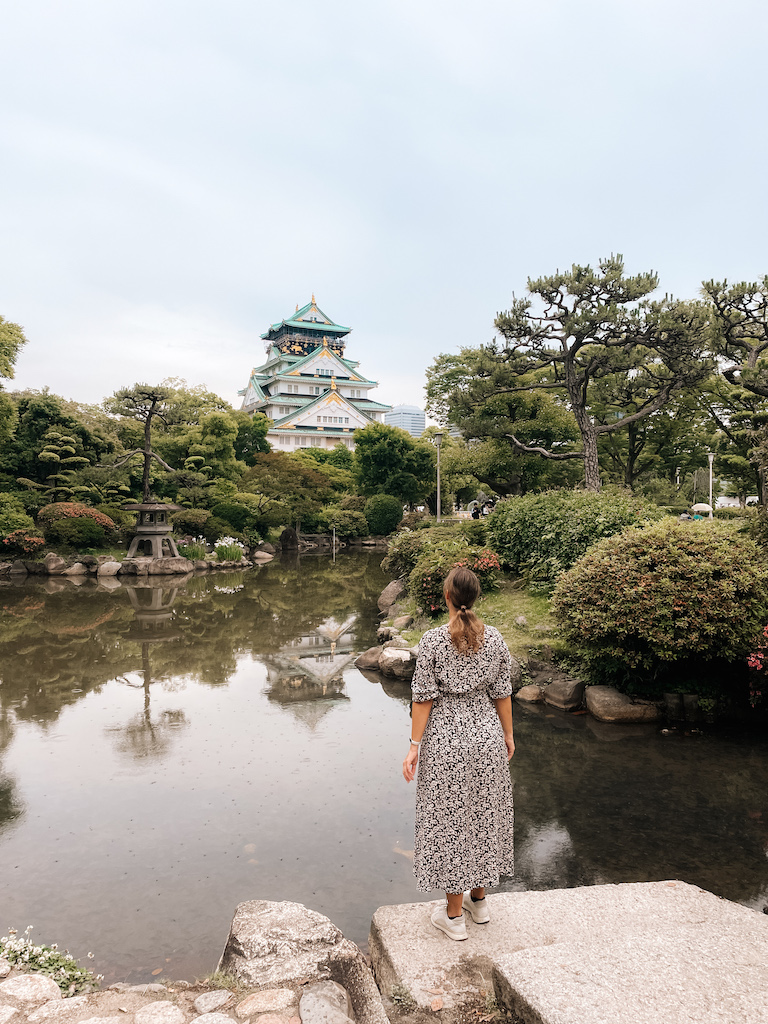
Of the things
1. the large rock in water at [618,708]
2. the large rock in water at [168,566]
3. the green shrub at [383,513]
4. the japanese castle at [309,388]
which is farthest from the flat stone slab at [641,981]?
the japanese castle at [309,388]

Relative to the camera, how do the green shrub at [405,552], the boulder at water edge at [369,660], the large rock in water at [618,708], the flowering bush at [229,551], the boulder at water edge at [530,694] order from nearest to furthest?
the large rock in water at [618,708] → the boulder at water edge at [530,694] → the boulder at water edge at [369,660] → the green shrub at [405,552] → the flowering bush at [229,551]

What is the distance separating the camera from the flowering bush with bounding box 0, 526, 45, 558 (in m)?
19.2

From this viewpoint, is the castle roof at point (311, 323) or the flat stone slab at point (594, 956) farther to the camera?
the castle roof at point (311, 323)

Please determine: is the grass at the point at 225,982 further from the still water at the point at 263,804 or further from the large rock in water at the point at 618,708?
the large rock in water at the point at 618,708

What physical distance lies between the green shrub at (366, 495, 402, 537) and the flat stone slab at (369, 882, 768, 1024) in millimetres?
26380

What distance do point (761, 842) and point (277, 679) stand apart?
5.49m

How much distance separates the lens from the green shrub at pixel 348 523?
29359 mm

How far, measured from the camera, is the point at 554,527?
951 centimetres

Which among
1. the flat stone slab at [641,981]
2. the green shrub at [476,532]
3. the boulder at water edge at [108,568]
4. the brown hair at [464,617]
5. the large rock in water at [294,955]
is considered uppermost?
the green shrub at [476,532]

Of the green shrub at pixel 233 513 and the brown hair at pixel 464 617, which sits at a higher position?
the green shrub at pixel 233 513

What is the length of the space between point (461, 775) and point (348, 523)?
2676cm

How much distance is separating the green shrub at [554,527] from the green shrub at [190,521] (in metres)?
14.6

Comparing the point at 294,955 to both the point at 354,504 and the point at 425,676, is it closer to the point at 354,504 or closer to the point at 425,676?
the point at 425,676

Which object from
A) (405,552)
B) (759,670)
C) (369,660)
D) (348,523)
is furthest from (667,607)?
(348,523)
